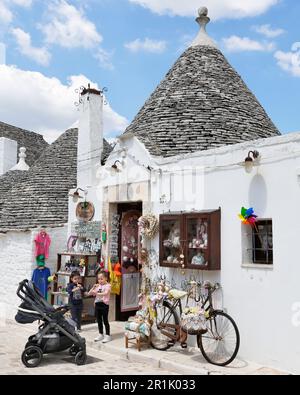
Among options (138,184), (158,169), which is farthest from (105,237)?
(158,169)

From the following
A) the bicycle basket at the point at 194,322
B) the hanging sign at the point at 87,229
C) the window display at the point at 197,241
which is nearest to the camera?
the bicycle basket at the point at 194,322

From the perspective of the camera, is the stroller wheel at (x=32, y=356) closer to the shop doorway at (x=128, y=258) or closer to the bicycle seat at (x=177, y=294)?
the bicycle seat at (x=177, y=294)

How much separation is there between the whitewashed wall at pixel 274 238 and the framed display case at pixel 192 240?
6.1 inches

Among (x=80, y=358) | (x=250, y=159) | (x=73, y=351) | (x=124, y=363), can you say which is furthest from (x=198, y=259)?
(x=73, y=351)

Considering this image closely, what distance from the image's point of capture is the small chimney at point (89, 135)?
10438mm

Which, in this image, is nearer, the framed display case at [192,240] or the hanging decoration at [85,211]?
the framed display case at [192,240]

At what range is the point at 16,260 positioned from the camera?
1116 cm

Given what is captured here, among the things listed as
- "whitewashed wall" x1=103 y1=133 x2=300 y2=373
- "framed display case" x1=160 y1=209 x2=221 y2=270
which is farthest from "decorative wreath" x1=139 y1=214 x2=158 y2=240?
"whitewashed wall" x1=103 y1=133 x2=300 y2=373

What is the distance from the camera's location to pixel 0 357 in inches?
280

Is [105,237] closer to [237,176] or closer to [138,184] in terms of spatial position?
[138,184]

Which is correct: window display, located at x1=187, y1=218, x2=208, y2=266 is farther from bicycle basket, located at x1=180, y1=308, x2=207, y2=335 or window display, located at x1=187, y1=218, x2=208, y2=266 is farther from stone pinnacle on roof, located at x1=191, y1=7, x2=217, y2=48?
stone pinnacle on roof, located at x1=191, y1=7, x2=217, y2=48

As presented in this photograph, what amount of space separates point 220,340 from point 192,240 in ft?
5.50

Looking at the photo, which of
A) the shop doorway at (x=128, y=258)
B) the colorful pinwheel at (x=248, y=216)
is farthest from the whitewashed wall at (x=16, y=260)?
the colorful pinwheel at (x=248, y=216)

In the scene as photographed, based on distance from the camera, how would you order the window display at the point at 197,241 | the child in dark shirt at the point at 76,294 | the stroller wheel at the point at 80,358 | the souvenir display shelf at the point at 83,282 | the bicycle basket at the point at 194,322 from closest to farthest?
the bicycle basket at the point at 194,322 → the stroller wheel at the point at 80,358 → the window display at the point at 197,241 → the child in dark shirt at the point at 76,294 → the souvenir display shelf at the point at 83,282
